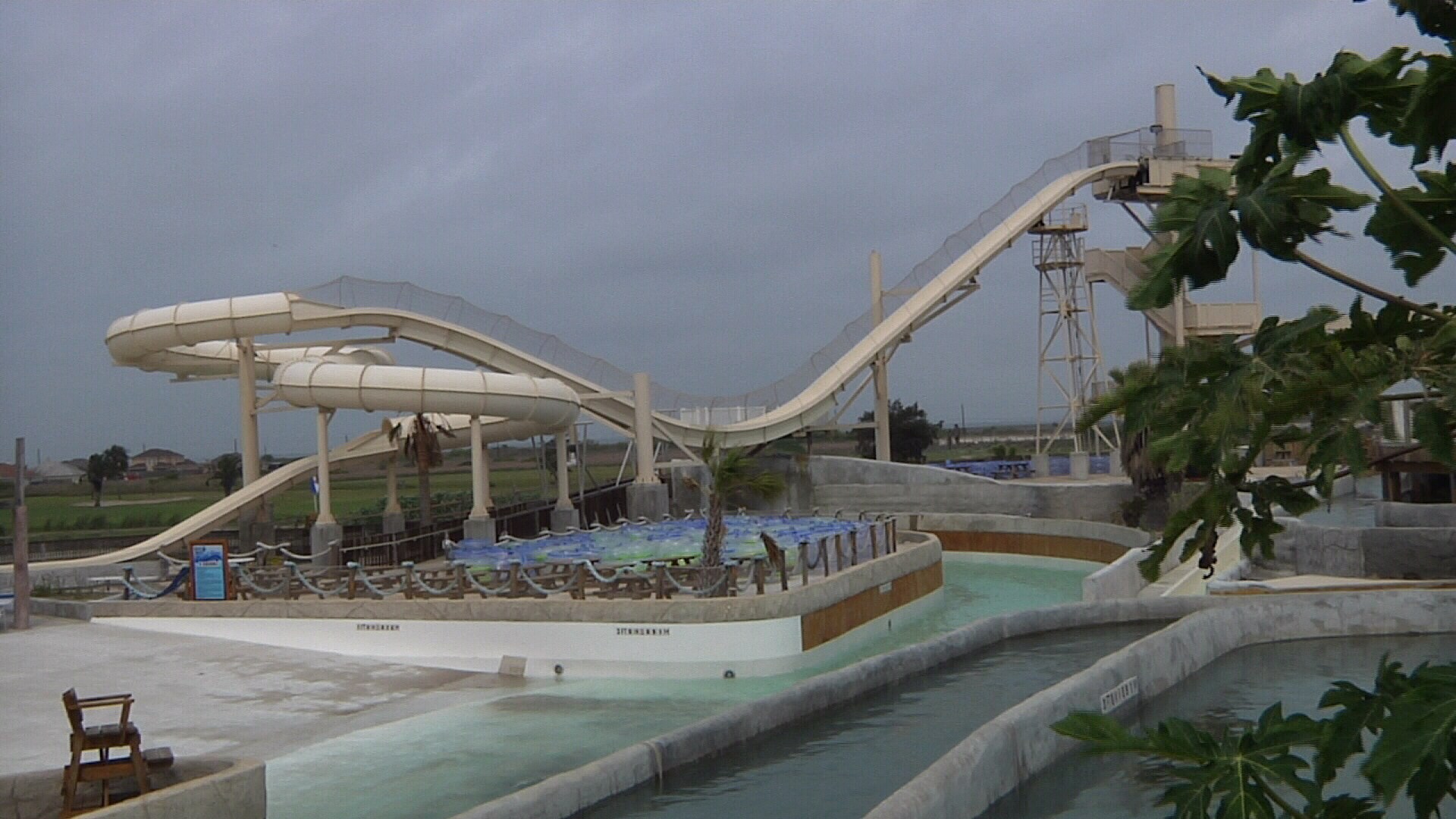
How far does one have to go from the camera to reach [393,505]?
30.7 m

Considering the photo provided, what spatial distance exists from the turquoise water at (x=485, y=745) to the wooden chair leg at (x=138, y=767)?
5.28 ft

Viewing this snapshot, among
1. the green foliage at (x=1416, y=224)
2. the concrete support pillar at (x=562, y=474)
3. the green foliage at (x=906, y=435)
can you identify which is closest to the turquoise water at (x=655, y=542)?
the concrete support pillar at (x=562, y=474)

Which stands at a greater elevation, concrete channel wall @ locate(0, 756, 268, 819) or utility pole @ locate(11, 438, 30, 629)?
utility pole @ locate(11, 438, 30, 629)

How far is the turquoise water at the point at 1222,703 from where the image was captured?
941 cm

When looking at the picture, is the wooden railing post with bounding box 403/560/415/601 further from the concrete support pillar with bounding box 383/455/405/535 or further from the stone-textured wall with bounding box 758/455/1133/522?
the stone-textured wall with bounding box 758/455/1133/522

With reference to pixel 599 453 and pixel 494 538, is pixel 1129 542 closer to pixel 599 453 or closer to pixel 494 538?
pixel 494 538

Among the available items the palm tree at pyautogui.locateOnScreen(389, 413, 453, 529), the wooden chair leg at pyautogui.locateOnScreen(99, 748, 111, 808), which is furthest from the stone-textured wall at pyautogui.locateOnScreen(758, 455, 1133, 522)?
the wooden chair leg at pyautogui.locateOnScreen(99, 748, 111, 808)

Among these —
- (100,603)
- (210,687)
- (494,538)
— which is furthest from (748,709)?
(494,538)

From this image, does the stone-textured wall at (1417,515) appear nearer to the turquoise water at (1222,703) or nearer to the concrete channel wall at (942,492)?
the turquoise water at (1222,703)

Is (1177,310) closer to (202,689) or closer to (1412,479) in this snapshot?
(1412,479)

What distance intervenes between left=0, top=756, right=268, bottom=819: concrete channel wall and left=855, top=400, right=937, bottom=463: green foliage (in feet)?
164

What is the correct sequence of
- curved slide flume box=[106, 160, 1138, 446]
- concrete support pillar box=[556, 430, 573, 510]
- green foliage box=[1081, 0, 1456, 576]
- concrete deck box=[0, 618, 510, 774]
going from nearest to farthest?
green foliage box=[1081, 0, 1456, 576]
concrete deck box=[0, 618, 510, 774]
curved slide flume box=[106, 160, 1138, 446]
concrete support pillar box=[556, 430, 573, 510]

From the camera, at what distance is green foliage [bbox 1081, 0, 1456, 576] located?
11.6 ft

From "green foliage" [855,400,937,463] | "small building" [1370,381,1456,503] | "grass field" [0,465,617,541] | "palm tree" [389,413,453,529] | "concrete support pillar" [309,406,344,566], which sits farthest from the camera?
"green foliage" [855,400,937,463]
